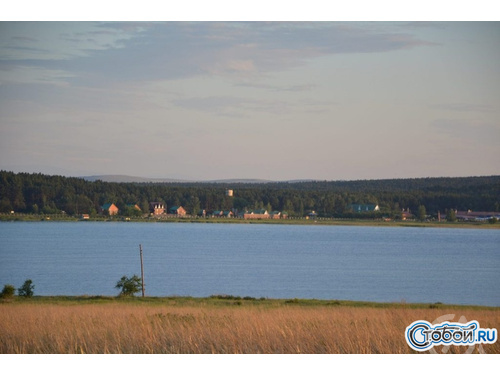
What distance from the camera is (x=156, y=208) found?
174 feet

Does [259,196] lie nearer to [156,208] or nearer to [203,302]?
[156,208]

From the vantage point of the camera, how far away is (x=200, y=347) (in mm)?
7113

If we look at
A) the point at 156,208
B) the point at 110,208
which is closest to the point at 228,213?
the point at 156,208

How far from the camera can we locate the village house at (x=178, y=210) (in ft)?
196

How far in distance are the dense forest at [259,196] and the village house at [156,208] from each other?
52 centimetres

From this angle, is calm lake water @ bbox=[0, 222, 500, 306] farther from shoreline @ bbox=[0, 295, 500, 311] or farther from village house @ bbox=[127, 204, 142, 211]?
shoreline @ bbox=[0, 295, 500, 311]

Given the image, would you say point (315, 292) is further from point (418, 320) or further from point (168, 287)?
point (418, 320)

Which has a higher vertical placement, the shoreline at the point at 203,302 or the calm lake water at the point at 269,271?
the shoreline at the point at 203,302

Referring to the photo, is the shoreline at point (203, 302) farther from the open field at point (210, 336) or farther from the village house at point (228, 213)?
the village house at point (228, 213)

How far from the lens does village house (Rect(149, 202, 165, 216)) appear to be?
166 feet

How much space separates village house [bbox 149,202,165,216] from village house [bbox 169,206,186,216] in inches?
59.3

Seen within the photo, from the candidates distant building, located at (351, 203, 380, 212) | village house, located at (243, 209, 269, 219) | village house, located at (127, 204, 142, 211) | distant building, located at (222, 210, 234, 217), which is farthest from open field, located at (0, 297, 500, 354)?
village house, located at (243, 209, 269, 219)

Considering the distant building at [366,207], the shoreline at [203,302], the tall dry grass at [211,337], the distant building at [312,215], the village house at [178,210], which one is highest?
the village house at [178,210]

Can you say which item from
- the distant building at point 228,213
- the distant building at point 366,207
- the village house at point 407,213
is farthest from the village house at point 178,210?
the village house at point 407,213
